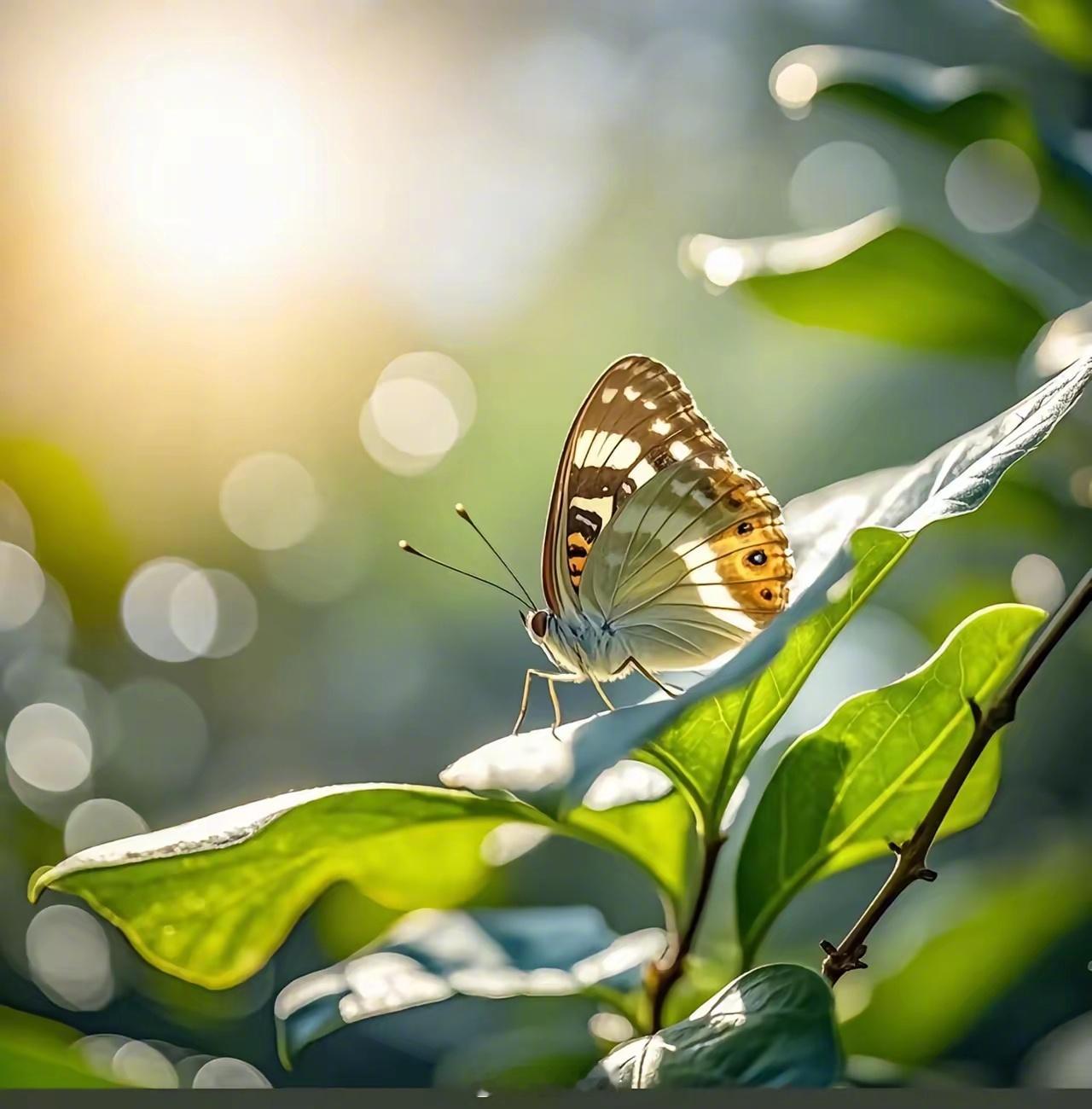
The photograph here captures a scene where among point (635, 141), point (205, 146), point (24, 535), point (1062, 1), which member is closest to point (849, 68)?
point (1062, 1)

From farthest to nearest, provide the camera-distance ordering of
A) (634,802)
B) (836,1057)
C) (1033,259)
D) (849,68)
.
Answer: (1033,259)
(849,68)
(634,802)
(836,1057)

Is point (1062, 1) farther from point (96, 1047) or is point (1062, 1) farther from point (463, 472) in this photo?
point (96, 1047)

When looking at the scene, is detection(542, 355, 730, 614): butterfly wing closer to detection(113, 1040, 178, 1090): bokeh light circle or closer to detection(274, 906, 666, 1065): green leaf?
detection(274, 906, 666, 1065): green leaf

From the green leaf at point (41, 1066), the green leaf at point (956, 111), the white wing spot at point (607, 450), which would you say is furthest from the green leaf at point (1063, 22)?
the green leaf at point (41, 1066)

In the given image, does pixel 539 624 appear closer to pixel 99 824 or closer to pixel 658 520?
pixel 658 520

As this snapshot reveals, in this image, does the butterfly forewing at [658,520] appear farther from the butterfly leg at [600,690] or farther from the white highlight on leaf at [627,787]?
the white highlight on leaf at [627,787]
